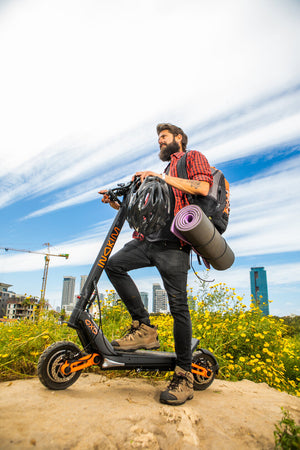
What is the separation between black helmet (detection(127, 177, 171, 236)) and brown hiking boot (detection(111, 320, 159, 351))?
3.06ft

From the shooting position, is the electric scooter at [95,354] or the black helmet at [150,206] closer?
the electric scooter at [95,354]

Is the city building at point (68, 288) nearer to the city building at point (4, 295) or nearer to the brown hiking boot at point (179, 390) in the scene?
the city building at point (4, 295)

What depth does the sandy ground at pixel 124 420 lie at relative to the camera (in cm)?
158

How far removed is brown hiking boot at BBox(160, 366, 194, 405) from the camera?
2289mm

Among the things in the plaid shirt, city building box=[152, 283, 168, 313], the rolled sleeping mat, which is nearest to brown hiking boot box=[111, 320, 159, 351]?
city building box=[152, 283, 168, 313]

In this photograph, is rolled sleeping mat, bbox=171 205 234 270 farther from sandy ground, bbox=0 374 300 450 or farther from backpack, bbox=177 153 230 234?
sandy ground, bbox=0 374 300 450

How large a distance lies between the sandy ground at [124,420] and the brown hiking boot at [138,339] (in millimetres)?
354

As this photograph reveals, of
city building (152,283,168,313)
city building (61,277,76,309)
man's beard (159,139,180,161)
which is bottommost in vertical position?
city building (152,283,168,313)

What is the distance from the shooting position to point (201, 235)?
241 cm

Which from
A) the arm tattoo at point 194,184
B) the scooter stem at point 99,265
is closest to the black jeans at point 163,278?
the scooter stem at point 99,265

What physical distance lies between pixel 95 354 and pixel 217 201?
1.66 m

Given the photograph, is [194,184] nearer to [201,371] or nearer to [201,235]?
[201,235]

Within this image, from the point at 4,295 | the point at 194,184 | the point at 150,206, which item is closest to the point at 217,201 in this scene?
the point at 194,184

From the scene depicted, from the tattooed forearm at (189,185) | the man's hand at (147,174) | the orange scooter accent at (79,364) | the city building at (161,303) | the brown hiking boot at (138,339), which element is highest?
the man's hand at (147,174)
